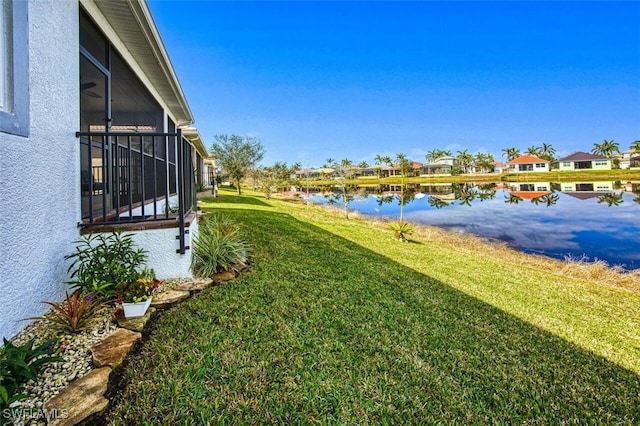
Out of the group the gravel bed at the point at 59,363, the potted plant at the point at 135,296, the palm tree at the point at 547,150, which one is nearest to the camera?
the gravel bed at the point at 59,363

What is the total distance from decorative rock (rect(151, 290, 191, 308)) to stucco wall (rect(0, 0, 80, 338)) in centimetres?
83

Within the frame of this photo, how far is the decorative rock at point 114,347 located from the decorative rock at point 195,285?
995mm

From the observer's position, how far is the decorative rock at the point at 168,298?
10.4ft

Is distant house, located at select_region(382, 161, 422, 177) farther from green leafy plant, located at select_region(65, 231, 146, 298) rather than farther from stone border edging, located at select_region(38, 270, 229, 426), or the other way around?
stone border edging, located at select_region(38, 270, 229, 426)

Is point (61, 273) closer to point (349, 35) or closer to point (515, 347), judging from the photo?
point (515, 347)

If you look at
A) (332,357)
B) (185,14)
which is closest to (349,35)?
(185,14)

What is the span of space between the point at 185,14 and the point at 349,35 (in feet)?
78.7

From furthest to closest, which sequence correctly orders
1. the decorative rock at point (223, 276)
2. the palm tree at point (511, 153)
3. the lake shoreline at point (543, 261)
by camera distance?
the palm tree at point (511, 153), the lake shoreline at point (543, 261), the decorative rock at point (223, 276)

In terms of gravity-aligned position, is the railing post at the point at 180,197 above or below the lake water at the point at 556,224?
above

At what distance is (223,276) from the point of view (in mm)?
4199

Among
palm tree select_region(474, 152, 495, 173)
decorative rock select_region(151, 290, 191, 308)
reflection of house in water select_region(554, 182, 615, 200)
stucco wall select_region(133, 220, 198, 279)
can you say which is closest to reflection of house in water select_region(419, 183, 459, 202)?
reflection of house in water select_region(554, 182, 615, 200)

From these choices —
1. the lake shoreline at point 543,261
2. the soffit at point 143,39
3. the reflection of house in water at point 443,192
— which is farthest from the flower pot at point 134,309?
the reflection of house in water at point 443,192

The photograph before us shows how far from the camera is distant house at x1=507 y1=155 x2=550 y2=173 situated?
192 ft

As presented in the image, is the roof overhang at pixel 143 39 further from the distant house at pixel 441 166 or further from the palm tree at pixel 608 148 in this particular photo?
the palm tree at pixel 608 148
